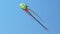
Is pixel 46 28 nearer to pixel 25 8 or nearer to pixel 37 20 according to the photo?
pixel 37 20

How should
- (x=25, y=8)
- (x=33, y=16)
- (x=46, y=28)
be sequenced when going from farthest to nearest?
(x=46, y=28)
(x=33, y=16)
(x=25, y=8)

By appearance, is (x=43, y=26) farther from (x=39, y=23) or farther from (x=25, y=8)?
(x=25, y=8)

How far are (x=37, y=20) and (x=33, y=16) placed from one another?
70 mm

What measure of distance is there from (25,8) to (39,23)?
0.82 ft

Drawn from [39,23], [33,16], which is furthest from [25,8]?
[39,23]

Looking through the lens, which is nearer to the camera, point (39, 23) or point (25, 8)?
point (25, 8)

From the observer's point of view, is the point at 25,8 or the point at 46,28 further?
the point at 46,28

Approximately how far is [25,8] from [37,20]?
0.21 meters

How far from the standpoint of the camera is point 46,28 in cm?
105

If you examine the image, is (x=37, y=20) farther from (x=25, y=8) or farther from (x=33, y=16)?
(x=25, y=8)

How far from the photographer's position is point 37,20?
1004mm

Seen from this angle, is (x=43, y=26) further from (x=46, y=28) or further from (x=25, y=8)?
(x=25, y=8)

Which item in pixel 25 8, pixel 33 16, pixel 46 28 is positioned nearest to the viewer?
pixel 25 8

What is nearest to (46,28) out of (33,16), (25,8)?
(33,16)
